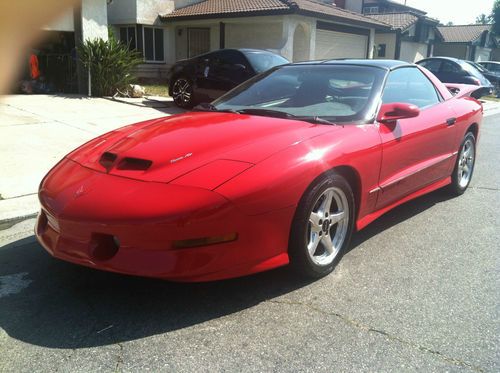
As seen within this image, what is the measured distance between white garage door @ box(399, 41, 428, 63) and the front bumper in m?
33.3

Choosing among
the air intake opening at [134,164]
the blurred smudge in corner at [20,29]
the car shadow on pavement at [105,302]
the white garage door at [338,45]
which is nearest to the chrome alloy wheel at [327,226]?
the car shadow on pavement at [105,302]

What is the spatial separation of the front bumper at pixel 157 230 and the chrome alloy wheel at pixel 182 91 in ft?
29.4

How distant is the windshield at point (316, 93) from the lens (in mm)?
3787

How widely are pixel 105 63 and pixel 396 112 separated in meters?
10.9

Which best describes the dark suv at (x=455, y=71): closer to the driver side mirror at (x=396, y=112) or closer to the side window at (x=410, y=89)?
the side window at (x=410, y=89)

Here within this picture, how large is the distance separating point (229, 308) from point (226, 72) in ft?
27.8

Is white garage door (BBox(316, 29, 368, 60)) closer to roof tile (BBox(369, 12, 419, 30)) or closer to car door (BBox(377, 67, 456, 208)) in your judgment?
roof tile (BBox(369, 12, 419, 30))

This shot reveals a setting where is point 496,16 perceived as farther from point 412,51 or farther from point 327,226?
point 327,226

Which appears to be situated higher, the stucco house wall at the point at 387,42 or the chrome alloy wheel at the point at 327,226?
the stucco house wall at the point at 387,42

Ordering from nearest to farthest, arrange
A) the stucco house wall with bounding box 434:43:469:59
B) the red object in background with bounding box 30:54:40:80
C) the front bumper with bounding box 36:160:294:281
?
the front bumper with bounding box 36:160:294:281 < the red object in background with bounding box 30:54:40:80 < the stucco house wall with bounding box 434:43:469:59

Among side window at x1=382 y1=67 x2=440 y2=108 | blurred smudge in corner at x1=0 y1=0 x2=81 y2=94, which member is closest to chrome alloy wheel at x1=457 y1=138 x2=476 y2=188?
side window at x1=382 y1=67 x2=440 y2=108

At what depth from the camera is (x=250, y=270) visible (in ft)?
9.21

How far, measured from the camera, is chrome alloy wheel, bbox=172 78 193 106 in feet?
38.0

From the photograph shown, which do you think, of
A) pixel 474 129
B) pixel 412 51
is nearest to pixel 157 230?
pixel 474 129
